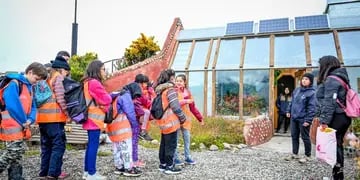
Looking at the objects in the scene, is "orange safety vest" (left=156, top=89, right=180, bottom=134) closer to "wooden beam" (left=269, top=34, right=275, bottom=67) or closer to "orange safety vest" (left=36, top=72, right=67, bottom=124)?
"orange safety vest" (left=36, top=72, right=67, bottom=124)

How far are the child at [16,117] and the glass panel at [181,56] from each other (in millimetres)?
7810

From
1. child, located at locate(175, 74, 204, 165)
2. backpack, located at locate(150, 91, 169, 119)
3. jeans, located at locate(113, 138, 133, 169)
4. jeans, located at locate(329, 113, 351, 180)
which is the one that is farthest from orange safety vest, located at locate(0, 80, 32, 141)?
jeans, located at locate(329, 113, 351, 180)

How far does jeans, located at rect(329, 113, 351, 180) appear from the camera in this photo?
410 cm

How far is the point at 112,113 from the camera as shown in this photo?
4.54 m

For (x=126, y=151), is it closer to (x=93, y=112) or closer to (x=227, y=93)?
(x=93, y=112)

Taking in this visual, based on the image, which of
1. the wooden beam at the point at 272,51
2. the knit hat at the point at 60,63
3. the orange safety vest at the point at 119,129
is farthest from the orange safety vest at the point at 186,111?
the wooden beam at the point at 272,51

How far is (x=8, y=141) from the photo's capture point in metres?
3.66

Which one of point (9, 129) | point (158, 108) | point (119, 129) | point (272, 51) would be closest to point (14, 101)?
point (9, 129)

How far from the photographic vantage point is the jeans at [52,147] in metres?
4.12

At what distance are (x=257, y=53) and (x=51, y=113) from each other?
802 centimetres

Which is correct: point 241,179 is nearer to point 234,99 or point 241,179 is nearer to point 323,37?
point 234,99

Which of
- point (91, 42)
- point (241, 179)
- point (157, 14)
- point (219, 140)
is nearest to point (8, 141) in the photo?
point (241, 179)

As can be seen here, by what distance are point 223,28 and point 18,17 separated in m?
7.28

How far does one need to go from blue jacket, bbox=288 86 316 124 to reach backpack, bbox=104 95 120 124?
329 centimetres
